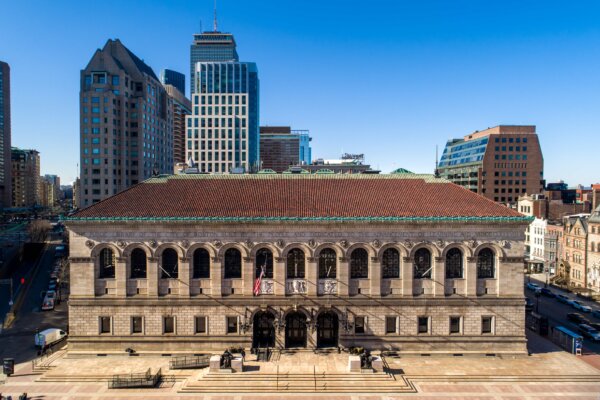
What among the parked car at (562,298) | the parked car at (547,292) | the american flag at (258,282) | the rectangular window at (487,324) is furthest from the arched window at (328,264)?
the parked car at (547,292)

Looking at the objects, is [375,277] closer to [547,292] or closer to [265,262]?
[265,262]

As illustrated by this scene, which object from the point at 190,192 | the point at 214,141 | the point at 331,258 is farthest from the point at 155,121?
the point at 331,258

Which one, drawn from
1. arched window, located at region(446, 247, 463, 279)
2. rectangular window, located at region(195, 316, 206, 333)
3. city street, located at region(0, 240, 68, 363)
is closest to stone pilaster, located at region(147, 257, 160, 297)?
rectangular window, located at region(195, 316, 206, 333)

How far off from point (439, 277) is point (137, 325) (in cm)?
3247

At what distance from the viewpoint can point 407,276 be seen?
47094 millimetres

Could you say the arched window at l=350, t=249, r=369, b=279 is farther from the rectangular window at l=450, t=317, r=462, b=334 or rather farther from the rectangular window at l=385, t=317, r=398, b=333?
the rectangular window at l=450, t=317, r=462, b=334

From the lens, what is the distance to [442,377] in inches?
1650

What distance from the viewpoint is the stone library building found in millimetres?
46625

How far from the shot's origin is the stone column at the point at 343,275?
4684 cm

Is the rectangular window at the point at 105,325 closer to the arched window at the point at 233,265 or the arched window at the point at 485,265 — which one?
the arched window at the point at 233,265

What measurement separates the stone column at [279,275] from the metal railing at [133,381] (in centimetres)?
1411

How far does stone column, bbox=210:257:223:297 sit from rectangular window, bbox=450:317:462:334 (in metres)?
24.8

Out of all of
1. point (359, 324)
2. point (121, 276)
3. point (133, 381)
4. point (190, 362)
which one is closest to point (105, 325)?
point (121, 276)

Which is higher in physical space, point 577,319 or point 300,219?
point 300,219
